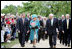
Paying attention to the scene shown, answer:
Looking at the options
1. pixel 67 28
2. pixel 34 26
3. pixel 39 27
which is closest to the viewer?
pixel 34 26

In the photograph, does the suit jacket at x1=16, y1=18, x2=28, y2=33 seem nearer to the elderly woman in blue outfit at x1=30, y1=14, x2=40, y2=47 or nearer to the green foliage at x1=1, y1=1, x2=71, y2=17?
the elderly woman in blue outfit at x1=30, y1=14, x2=40, y2=47

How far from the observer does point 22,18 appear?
1473 cm

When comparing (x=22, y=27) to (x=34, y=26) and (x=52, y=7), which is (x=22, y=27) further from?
(x=52, y=7)

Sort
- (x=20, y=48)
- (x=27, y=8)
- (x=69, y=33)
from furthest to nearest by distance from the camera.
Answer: (x=27, y=8) → (x=69, y=33) → (x=20, y=48)

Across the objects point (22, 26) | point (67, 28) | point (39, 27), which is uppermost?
point (22, 26)

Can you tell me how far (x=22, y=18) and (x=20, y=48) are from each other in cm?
217

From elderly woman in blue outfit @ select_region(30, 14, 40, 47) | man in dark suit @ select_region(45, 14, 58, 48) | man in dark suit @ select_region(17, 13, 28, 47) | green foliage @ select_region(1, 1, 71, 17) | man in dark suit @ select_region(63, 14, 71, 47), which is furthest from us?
green foliage @ select_region(1, 1, 71, 17)

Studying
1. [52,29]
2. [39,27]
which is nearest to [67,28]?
[39,27]

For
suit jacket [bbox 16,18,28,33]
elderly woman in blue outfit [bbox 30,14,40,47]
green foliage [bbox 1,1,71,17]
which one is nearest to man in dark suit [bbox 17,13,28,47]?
suit jacket [bbox 16,18,28,33]

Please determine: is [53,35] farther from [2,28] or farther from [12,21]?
[12,21]

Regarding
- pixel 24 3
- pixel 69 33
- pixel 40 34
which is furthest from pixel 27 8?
pixel 69 33

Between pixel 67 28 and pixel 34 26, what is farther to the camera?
pixel 67 28

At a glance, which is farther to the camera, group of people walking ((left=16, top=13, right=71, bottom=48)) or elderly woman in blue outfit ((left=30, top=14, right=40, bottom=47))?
elderly woman in blue outfit ((left=30, top=14, right=40, bottom=47))

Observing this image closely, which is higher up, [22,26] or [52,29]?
[22,26]
